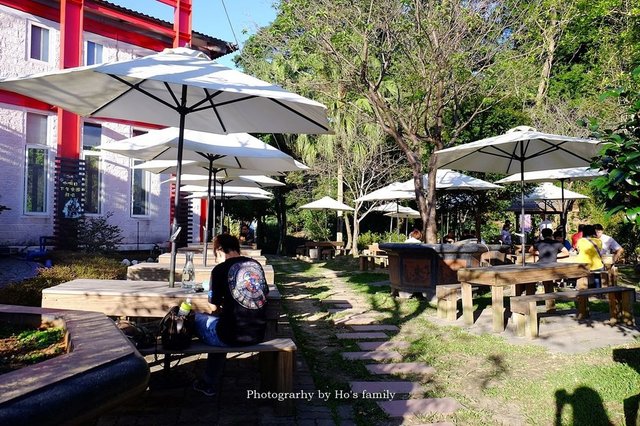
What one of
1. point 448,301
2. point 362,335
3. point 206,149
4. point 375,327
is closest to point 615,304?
point 448,301

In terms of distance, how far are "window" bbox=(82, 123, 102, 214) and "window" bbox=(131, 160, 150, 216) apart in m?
0.94

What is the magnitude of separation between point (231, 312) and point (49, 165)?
1076 cm

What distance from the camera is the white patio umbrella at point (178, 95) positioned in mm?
4031

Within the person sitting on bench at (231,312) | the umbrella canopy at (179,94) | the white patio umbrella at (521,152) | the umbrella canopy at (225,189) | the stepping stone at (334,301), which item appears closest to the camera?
the person sitting on bench at (231,312)

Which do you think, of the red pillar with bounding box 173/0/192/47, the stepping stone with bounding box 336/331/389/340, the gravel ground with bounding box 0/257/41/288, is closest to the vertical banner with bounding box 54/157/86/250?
the gravel ground with bounding box 0/257/41/288

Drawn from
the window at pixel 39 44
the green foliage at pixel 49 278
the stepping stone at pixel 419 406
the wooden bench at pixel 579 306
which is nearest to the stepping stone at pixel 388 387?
the stepping stone at pixel 419 406

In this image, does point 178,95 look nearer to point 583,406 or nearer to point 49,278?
point 49,278

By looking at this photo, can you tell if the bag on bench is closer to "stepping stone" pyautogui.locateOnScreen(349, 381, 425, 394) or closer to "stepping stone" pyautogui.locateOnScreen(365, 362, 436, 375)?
"stepping stone" pyautogui.locateOnScreen(349, 381, 425, 394)

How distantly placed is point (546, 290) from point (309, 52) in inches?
283

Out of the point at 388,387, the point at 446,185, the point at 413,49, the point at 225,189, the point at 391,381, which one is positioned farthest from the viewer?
the point at 225,189

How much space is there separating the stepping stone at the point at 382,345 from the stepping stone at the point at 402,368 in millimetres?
594

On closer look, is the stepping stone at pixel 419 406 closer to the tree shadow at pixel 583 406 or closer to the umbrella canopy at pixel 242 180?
the tree shadow at pixel 583 406

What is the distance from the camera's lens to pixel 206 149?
21.1 feet

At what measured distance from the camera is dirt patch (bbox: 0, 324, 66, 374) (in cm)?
264
